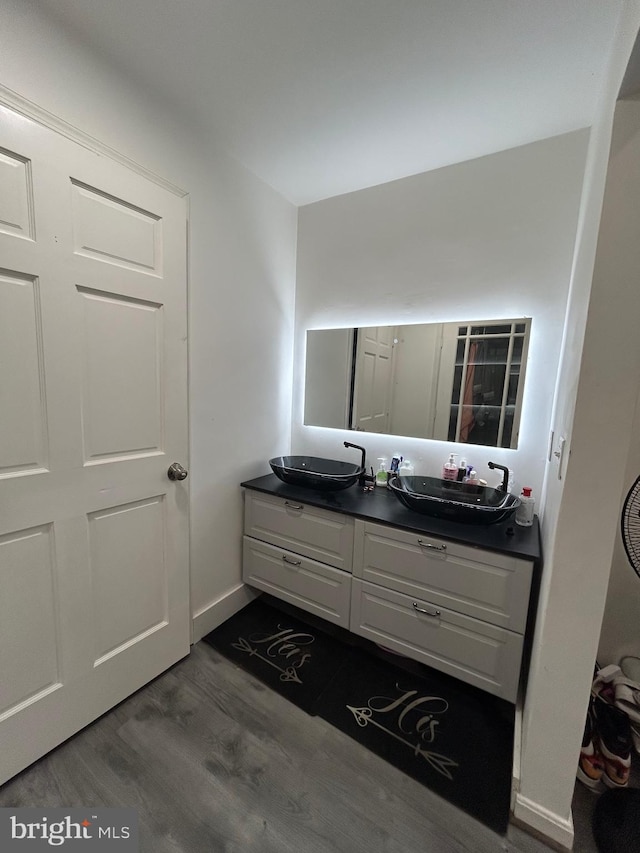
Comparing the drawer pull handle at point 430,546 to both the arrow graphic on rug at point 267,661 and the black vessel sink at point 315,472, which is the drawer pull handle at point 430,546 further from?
the arrow graphic on rug at point 267,661

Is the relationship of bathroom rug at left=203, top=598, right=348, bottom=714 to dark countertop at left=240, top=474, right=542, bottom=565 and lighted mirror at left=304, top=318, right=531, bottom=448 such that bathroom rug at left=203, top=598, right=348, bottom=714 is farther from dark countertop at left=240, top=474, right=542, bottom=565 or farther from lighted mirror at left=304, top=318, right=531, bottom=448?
lighted mirror at left=304, top=318, right=531, bottom=448

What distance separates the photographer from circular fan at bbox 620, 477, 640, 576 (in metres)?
1.18

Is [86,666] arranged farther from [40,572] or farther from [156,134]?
→ [156,134]

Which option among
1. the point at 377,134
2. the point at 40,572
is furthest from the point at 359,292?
the point at 40,572

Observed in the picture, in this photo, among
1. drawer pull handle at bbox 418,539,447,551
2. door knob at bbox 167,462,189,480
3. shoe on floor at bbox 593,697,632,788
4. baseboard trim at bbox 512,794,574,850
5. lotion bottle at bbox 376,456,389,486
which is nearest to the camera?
baseboard trim at bbox 512,794,574,850

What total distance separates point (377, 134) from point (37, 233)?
4.74 feet

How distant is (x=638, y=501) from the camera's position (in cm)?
118

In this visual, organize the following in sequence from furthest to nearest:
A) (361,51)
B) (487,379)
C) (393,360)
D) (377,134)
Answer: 1. (393,360)
2. (487,379)
3. (377,134)
4. (361,51)

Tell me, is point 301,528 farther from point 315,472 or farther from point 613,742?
point 613,742

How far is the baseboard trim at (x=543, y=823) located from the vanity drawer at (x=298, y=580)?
2.71 ft

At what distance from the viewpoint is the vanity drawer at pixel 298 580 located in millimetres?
1690

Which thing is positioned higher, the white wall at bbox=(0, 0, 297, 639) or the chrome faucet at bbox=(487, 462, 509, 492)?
the white wall at bbox=(0, 0, 297, 639)

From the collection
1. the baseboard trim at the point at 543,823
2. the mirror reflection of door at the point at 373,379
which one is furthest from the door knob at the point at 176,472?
the baseboard trim at the point at 543,823

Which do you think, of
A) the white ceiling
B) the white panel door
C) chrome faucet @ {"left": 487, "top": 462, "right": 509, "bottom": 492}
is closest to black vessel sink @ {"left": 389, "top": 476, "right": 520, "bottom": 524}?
chrome faucet @ {"left": 487, "top": 462, "right": 509, "bottom": 492}
